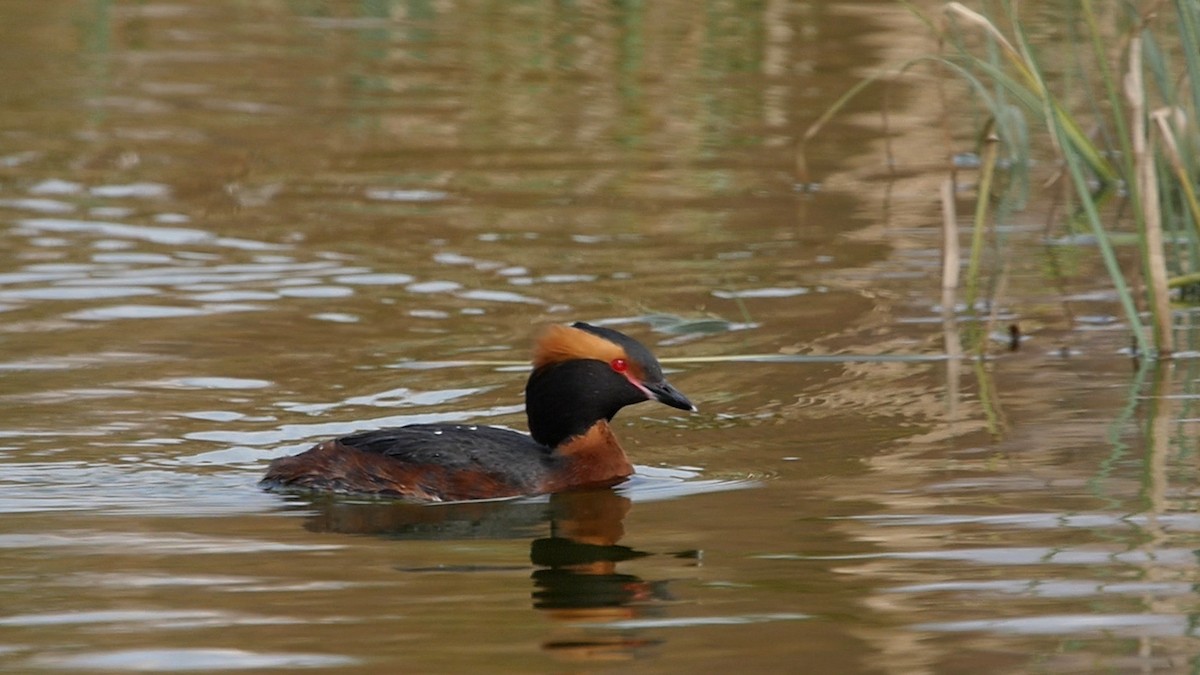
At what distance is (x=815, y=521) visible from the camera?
271 inches

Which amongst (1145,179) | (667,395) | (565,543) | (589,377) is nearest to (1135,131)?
(1145,179)

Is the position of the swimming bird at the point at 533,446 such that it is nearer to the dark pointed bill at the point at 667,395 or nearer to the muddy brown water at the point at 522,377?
the dark pointed bill at the point at 667,395

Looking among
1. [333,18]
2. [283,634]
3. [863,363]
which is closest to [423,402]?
[863,363]

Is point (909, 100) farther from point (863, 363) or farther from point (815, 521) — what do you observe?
point (815, 521)

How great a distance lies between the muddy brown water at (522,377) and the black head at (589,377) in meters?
0.32

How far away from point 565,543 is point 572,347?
1247 millimetres

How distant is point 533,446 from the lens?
8.01 meters

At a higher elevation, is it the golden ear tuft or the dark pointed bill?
the golden ear tuft

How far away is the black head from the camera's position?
26.2 feet

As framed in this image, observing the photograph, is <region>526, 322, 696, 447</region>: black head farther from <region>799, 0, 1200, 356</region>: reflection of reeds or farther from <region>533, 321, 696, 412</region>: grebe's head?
<region>799, 0, 1200, 356</region>: reflection of reeds

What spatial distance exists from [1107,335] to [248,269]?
4.91 meters

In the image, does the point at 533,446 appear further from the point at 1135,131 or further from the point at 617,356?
the point at 1135,131

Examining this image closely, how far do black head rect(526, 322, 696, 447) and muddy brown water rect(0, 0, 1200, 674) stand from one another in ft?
1.06

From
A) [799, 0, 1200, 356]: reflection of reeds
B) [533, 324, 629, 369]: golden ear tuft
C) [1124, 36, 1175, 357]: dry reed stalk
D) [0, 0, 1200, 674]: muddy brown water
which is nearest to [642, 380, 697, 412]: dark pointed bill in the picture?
[533, 324, 629, 369]: golden ear tuft
